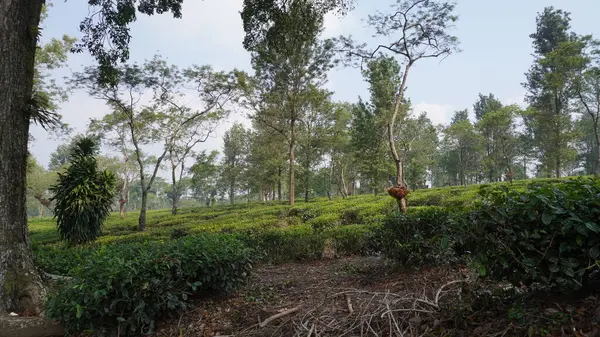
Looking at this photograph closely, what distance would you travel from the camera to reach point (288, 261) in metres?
6.80

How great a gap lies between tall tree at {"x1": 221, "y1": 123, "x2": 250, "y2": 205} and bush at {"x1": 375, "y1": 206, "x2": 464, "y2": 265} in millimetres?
25823

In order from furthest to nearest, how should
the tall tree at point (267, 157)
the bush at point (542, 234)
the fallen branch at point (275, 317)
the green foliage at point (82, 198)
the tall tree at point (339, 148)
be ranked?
1. the tall tree at point (339, 148)
2. the tall tree at point (267, 157)
3. the green foliage at point (82, 198)
4. the fallen branch at point (275, 317)
5. the bush at point (542, 234)

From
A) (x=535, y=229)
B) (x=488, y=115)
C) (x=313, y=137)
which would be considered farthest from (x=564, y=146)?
(x=535, y=229)

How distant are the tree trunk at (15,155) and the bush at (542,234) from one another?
498cm

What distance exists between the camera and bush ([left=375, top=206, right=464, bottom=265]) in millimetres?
4520

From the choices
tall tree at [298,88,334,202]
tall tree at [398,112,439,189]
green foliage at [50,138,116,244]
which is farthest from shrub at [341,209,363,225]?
tall tree at [398,112,439,189]

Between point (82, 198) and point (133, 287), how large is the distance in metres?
8.41

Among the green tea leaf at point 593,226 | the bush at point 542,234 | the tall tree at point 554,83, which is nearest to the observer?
the green tea leaf at point 593,226

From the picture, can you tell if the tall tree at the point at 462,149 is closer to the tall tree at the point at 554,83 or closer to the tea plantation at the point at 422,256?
the tall tree at the point at 554,83

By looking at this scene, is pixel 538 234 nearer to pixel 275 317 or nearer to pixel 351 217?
pixel 275 317

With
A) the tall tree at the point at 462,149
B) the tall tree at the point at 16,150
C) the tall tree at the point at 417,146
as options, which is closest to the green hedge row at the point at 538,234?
the tall tree at the point at 16,150

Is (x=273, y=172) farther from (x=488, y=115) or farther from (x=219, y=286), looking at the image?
(x=219, y=286)

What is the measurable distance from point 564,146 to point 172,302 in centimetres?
2955

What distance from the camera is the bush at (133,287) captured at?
296 cm
